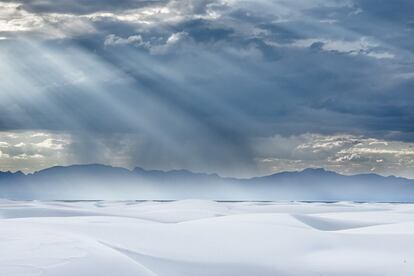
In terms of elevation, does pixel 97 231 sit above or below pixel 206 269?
above

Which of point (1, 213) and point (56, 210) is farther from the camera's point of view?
point (56, 210)

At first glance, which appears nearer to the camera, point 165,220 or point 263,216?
point 263,216

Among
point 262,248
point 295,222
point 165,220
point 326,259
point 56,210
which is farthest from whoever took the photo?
point 56,210

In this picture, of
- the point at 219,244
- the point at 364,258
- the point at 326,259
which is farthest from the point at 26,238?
the point at 364,258

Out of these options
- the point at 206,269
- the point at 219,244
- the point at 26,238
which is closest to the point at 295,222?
the point at 219,244

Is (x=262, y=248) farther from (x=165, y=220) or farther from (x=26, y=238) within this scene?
(x=165, y=220)

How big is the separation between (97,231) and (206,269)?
857cm

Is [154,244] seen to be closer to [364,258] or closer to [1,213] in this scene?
[364,258]

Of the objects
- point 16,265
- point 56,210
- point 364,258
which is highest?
point 56,210

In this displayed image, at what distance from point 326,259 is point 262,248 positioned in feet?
9.87

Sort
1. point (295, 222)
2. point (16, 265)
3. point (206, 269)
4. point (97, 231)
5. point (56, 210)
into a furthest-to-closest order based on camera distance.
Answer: point (56, 210) → point (295, 222) → point (97, 231) → point (206, 269) → point (16, 265)

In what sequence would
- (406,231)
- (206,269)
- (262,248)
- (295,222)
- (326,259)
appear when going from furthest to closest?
(295,222), (406,231), (262,248), (326,259), (206,269)

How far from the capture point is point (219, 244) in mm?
28859

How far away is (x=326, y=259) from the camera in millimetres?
26406
